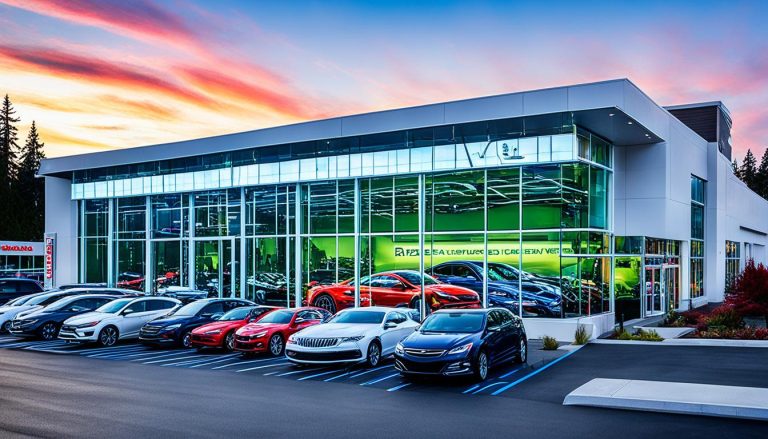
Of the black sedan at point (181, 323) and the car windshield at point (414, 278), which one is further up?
the car windshield at point (414, 278)

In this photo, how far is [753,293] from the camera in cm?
2306

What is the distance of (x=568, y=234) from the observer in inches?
952

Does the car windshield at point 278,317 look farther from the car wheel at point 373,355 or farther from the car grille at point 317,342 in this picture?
the car wheel at point 373,355

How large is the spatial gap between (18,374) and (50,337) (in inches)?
372

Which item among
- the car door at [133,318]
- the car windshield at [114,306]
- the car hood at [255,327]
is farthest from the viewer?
the car windshield at [114,306]

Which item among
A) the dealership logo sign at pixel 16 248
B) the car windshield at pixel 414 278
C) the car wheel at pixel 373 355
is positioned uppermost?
the dealership logo sign at pixel 16 248

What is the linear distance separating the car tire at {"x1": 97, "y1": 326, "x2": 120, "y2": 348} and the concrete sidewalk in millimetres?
15951

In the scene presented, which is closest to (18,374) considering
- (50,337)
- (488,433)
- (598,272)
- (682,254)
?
(50,337)

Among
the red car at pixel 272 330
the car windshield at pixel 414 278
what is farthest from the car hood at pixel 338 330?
the car windshield at pixel 414 278

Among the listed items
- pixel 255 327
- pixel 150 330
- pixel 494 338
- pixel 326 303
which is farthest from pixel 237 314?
pixel 494 338

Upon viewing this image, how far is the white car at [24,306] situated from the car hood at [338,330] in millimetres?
13804

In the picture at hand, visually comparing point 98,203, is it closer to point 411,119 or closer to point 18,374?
point 411,119

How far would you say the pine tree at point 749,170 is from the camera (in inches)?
4747

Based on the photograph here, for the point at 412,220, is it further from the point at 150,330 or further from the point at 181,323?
the point at 150,330
